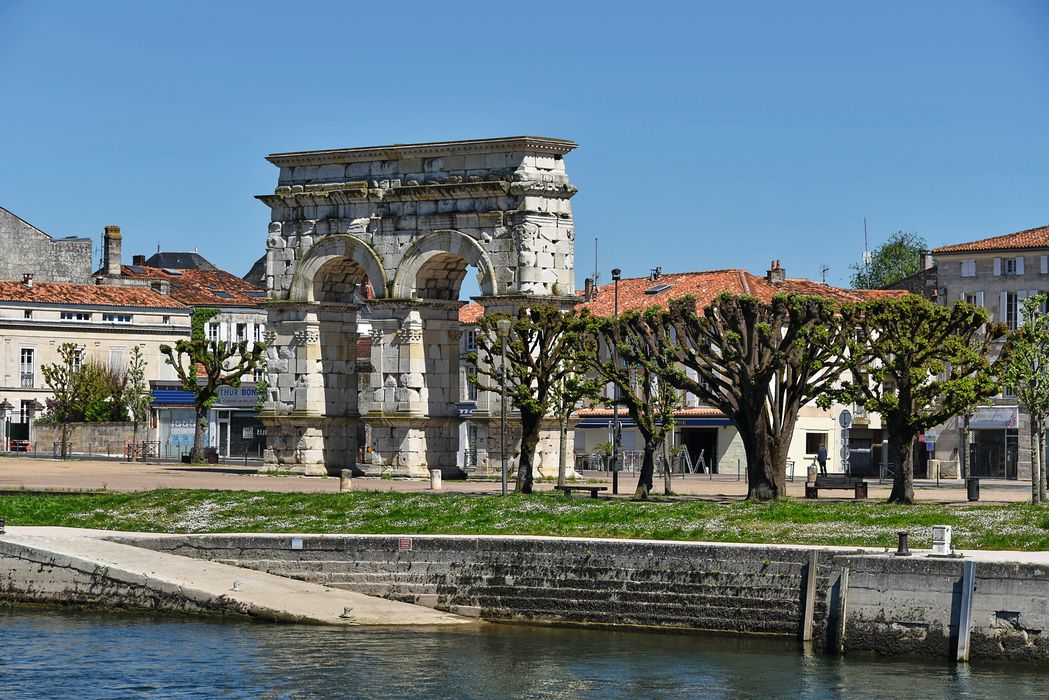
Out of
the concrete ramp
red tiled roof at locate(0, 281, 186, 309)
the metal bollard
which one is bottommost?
the concrete ramp

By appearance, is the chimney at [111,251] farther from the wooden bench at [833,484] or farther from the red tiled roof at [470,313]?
the wooden bench at [833,484]

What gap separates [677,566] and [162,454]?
182ft

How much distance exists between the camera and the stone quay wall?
3153 cm

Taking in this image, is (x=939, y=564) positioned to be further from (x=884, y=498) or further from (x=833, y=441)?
Result: (x=833, y=441)

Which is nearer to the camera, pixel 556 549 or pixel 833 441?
pixel 556 549

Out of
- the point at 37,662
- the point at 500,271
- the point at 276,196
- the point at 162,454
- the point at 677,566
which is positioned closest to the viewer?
the point at 37,662

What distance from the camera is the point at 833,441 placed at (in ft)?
261

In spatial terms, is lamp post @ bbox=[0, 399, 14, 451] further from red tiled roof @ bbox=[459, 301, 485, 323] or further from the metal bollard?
the metal bollard

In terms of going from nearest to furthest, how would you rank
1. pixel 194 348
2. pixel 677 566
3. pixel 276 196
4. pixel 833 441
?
1. pixel 677 566
2. pixel 276 196
3. pixel 194 348
4. pixel 833 441

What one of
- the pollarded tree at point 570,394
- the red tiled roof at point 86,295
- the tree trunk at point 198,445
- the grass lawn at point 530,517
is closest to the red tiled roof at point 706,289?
the tree trunk at point 198,445

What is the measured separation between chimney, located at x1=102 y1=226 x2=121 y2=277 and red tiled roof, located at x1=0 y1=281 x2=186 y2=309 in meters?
10.9

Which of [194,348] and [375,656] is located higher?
[194,348]

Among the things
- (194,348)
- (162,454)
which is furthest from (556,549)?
(162,454)

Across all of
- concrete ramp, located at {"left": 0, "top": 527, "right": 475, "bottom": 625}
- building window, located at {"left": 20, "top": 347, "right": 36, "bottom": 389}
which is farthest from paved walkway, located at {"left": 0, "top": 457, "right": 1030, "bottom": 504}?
building window, located at {"left": 20, "top": 347, "right": 36, "bottom": 389}
